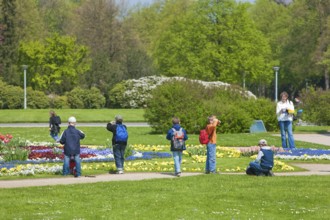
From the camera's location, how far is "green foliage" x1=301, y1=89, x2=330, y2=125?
45.9 metres

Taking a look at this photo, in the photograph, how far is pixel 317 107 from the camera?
46.6m

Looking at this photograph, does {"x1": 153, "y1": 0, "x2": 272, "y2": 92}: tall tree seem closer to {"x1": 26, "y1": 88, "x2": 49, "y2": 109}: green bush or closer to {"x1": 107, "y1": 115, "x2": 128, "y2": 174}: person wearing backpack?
{"x1": 26, "y1": 88, "x2": 49, "y2": 109}: green bush

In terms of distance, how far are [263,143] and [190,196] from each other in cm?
414

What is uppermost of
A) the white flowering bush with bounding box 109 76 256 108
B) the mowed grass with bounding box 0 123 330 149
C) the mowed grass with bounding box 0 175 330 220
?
the white flowering bush with bounding box 109 76 256 108

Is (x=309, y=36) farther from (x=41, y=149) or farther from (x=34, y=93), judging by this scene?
(x=41, y=149)

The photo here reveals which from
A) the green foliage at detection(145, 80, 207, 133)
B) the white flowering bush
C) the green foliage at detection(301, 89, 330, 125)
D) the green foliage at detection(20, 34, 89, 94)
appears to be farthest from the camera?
the green foliage at detection(20, 34, 89, 94)

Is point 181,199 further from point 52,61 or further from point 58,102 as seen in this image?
point 52,61

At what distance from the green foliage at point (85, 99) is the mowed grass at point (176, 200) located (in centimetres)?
4897

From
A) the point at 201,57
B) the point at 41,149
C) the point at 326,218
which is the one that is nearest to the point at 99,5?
the point at 201,57

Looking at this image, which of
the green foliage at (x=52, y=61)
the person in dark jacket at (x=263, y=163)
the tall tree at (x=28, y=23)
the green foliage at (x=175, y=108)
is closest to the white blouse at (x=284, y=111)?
the person in dark jacket at (x=263, y=163)

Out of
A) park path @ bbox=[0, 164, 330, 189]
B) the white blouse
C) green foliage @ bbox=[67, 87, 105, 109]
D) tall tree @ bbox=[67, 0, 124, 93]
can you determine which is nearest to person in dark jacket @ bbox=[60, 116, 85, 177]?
park path @ bbox=[0, 164, 330, 189]

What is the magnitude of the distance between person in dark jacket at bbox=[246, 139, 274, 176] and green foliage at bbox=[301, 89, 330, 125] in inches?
1095

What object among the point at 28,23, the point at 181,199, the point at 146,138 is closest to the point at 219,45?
the point at 28,23

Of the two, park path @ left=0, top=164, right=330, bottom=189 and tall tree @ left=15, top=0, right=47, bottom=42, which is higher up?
tall tree @ left=15, top=0, right=47, bottom=42
